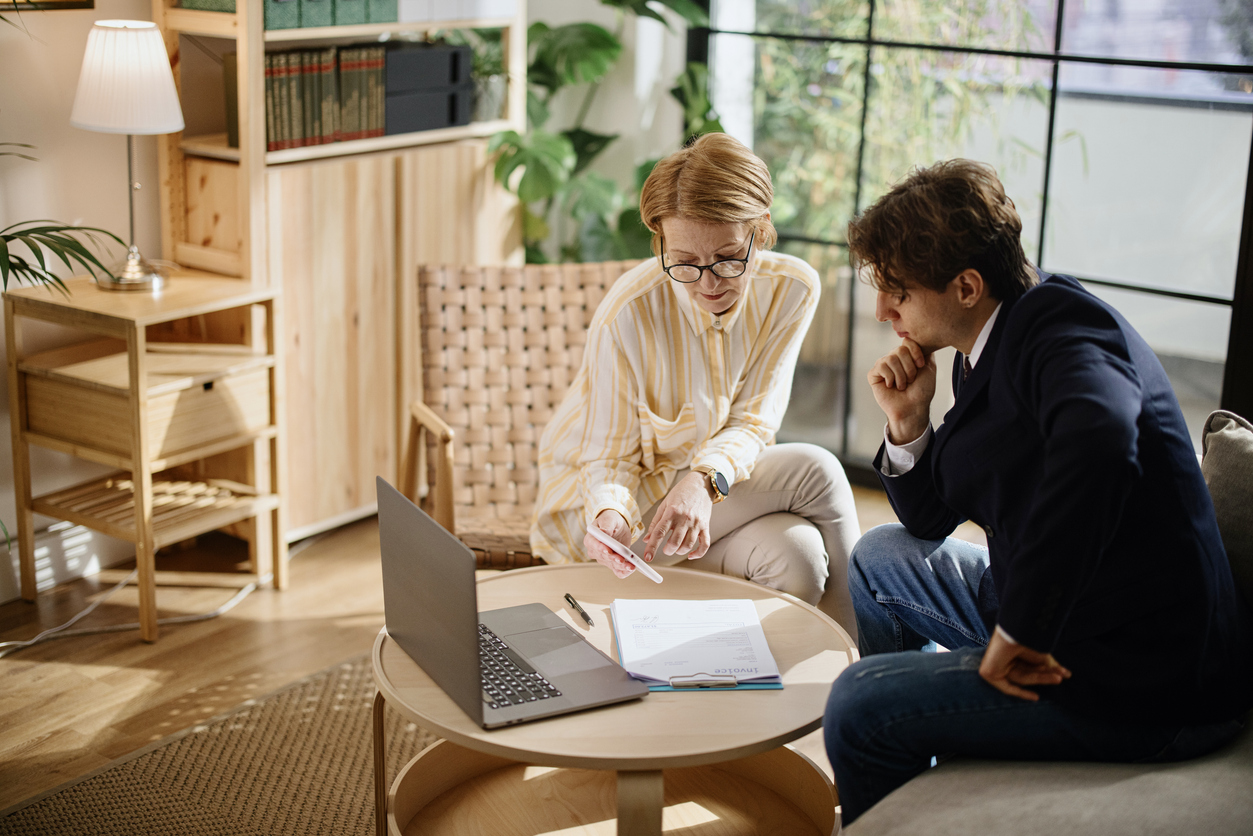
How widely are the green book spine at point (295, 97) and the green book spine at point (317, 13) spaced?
0.09m

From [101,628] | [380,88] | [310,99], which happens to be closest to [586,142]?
[380,88]

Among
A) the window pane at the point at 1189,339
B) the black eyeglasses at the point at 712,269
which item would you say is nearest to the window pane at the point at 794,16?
the window pane at the point at 1189,339

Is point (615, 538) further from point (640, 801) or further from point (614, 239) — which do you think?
point (614, 239)

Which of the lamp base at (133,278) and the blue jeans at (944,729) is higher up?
the lamp base at (133,278)

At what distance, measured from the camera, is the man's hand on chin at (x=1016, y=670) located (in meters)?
1.38

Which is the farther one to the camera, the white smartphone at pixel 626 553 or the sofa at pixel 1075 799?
the white smartphone at pixel 626 553

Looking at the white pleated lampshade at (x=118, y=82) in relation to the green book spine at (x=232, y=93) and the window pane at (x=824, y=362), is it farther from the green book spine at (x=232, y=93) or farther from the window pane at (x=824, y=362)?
the window pane at (x=824, y=362)

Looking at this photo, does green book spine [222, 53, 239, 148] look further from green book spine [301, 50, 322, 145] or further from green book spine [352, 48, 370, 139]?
green book spine [352, 48, 370, 139]

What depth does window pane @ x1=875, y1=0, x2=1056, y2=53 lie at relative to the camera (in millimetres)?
3104

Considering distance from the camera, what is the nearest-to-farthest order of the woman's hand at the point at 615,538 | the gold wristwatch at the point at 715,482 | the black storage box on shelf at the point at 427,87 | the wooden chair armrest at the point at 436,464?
1. the woman's hand at the point at 615,538
2. the gold wristwatch at the point at 715,482
3. the wooden chair armrest at the point at 436,464
4. the black storage box on shelf at the point at 427,87

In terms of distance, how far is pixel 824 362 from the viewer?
3.66 m

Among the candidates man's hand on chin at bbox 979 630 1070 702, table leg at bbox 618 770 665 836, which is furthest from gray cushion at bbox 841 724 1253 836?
table leg at bbox 618 770 665 836

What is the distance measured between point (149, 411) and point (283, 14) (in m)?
1.00

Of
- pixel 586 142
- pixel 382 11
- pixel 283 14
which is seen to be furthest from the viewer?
pixel 586 142
